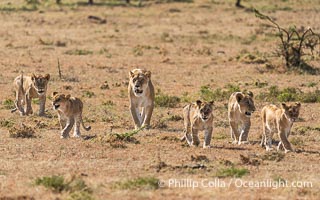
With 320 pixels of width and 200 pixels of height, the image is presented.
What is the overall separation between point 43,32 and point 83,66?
1310 cm

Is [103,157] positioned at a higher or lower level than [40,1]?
lower

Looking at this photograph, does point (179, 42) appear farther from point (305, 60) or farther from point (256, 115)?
point (256, 115)

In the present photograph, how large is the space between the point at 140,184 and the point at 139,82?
575 cm

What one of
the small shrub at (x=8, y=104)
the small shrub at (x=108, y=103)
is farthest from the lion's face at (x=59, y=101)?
the small shrub at (x=108, y=103)

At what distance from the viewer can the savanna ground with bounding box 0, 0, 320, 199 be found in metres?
12.1

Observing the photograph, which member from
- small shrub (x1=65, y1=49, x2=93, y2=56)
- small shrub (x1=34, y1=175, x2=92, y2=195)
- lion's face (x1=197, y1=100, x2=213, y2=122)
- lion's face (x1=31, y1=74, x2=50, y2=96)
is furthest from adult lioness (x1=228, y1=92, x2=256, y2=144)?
small shrub (x1=65, y1=49, x2=93, y2=56)

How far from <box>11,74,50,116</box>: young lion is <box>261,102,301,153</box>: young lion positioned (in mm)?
5937

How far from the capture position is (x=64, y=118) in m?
15.9

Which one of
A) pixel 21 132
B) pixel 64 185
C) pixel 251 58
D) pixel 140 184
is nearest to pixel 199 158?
pixel 140 184

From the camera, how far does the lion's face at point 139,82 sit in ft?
55.7

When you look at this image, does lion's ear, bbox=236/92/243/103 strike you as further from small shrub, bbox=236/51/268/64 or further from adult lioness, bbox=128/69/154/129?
small shrub, bbox=236/51/268/64

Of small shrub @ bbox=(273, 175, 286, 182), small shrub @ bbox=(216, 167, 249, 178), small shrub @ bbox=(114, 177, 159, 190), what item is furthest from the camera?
small shrub @ bbox=(216, 167, 249, 178)

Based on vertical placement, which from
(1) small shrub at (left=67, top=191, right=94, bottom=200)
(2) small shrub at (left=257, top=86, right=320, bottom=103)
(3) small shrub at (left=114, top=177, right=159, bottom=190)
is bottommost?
(1) small shrub at (left=67, top=191, right=94, bottom=200)

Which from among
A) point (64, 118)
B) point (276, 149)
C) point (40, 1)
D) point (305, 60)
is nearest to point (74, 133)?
point (64, 118)
